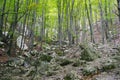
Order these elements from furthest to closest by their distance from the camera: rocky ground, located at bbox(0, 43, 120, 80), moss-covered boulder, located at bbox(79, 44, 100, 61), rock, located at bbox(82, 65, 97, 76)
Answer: moss-covered boulder, located at bbox(79, 44, 100, 61) → rock, located at bbox(82, 65, 97, 76) → rocky ground, located at bbox(0, 43, 120, 80)

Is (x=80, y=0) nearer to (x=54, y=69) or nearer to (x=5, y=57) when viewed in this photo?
(x=5, y=57)

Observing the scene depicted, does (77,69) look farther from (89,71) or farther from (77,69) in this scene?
(89,71)

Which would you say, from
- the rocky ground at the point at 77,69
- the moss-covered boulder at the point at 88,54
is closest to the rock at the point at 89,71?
the rocky ground at the point at 77,69

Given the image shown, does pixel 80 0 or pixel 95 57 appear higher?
pixel 80 0

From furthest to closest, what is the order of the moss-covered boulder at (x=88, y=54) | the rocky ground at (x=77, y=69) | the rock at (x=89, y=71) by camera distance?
the moss-covered boulder at (x=88, y=54) → the rock at (x=89, y=71) → the rocky ground at (x=77, y=69)

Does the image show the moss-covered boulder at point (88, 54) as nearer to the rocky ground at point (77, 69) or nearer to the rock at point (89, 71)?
the rocky ground at point (77, 69)

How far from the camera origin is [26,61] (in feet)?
37.1

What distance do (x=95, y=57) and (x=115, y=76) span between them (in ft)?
7.61

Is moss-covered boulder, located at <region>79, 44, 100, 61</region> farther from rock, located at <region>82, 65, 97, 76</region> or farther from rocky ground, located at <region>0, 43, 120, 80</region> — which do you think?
rock, located at <region>82, 65, 97, 76</region>

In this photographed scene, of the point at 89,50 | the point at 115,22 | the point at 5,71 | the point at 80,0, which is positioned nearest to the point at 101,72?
the point at 89,50

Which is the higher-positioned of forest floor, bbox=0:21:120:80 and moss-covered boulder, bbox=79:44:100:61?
moss-covered boulder, bbox=79:44:100:61

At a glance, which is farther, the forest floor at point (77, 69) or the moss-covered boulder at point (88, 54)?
the moss-covered boulder at point (88, 54)

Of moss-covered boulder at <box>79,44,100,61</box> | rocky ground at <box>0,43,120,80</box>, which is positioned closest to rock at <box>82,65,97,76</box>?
rocky ground at <box>0,43,120,80</box>

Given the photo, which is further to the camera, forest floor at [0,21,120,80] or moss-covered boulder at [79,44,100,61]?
moss-covered boulder at [79,44,100,61]
